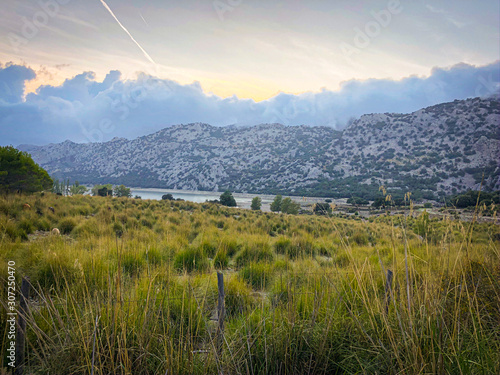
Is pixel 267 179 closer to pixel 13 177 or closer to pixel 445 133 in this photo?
pixel 445 133

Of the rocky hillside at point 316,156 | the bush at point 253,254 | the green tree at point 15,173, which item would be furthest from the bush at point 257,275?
the rocky hillside at point 316,156

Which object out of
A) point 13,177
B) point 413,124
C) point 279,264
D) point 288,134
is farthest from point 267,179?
point 279,264

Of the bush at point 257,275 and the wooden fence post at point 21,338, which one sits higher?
the wooden fence post at point 21,338

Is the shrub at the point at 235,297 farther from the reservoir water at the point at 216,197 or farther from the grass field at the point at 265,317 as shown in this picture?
the reservoir water at the point at 216,197

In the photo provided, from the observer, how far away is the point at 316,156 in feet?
298

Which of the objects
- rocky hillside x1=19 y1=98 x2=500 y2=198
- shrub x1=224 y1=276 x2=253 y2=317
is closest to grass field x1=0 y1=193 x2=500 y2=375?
shrub x1=224 y1=276 x2=253 y2=317

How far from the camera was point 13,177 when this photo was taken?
555 inches

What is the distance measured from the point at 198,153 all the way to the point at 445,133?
8759 centimetres

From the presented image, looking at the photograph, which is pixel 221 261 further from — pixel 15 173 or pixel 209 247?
pixel 15 173

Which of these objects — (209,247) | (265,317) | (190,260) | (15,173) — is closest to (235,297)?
(265,317)

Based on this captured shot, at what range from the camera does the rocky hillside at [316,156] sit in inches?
2453

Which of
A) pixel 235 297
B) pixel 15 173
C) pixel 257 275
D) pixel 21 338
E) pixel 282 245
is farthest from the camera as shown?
pixel 15 173

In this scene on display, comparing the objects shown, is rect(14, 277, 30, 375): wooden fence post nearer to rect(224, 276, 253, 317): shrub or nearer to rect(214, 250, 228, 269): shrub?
rect(224, 276, 253, 317): shrub

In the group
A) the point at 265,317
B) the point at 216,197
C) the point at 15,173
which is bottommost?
the point at 216,197
